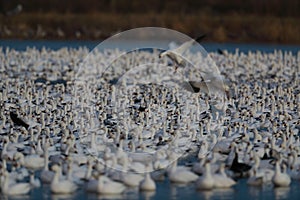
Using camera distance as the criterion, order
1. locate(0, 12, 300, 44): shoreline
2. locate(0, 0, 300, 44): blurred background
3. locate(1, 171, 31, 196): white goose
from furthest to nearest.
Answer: locate(0, 0, 300, 44): blurred background → locate(0, 12, 300, 44): shoreline → locate(1, 171, 31, 196): white goose

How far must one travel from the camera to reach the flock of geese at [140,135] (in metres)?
10.4

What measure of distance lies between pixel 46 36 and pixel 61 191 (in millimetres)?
25269

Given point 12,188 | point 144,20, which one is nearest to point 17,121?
point 12,188

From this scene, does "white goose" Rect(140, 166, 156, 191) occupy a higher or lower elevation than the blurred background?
lower

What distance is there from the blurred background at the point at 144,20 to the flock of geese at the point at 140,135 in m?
12.3

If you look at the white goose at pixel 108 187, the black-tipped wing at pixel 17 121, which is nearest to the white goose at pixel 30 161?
the white goose at pixel 108 187

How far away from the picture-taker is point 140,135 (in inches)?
486

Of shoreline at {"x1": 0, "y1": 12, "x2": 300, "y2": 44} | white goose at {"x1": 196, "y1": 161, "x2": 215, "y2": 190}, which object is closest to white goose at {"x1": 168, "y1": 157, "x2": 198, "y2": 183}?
white goose at {"x1": 196, "y1": 161, "x2": 215, "y2": 190}

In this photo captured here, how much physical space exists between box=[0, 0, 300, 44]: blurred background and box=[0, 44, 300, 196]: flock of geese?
12.3 metres

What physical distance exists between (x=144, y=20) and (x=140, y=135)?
72.6 ft

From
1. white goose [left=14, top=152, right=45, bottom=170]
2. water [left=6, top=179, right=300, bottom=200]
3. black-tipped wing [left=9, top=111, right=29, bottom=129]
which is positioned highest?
black-tipped wing [left=9, top=111, right=29, bottom=129]

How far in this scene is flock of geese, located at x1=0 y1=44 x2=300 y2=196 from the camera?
1042 centimetres

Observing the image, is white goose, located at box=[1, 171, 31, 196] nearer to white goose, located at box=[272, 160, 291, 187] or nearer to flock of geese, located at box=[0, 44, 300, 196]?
flock of geese, located at box=[0, 44, 300, 196]

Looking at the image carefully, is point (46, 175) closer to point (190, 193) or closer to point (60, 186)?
point (60, 186)
